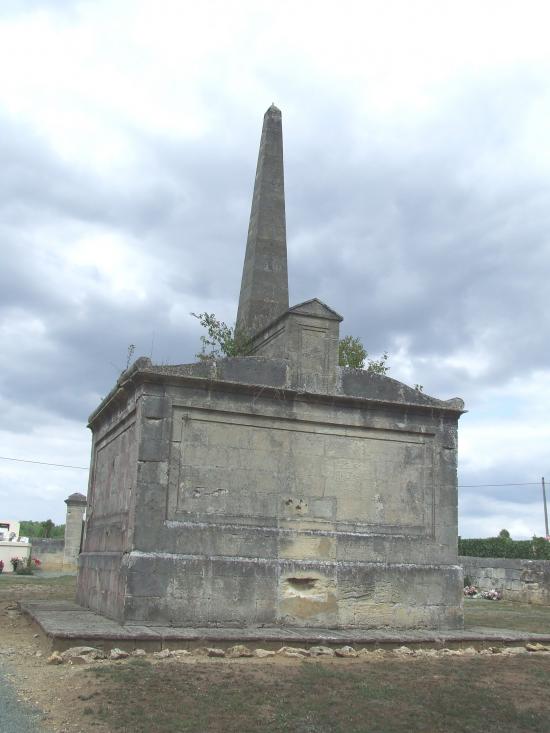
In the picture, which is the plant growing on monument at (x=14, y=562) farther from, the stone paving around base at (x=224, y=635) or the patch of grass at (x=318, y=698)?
the patch of grass at (x=318, y=698)

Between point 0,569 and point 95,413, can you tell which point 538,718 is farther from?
point 0,569

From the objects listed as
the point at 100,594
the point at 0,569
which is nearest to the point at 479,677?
the point at 100,594

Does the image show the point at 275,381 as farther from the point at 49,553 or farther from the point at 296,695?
the point at 49,553

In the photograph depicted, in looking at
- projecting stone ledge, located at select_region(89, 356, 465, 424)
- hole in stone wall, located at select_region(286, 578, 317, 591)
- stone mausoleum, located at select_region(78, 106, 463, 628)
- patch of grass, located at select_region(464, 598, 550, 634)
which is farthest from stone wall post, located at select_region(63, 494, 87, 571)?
hole in stone wall, located at select_region(286, 578, 317, 591)

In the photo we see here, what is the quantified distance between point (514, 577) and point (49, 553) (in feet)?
60.8

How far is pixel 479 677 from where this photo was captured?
864 cm

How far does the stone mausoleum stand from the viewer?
11109 mm

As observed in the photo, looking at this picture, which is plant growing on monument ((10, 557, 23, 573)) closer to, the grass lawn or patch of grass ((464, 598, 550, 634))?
patch of grass ((464, 598, 550, 634))

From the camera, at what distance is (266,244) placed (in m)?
15.7

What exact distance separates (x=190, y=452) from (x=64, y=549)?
21396 mm

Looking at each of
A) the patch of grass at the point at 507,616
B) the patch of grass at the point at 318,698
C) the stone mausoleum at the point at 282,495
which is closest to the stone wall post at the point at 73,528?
the patch of grass at the point at 507,616

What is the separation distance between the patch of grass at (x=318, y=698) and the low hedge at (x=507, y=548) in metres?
16.2

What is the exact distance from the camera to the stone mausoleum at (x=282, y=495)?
36.4ft

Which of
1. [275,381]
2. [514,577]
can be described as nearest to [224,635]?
[275,381]
